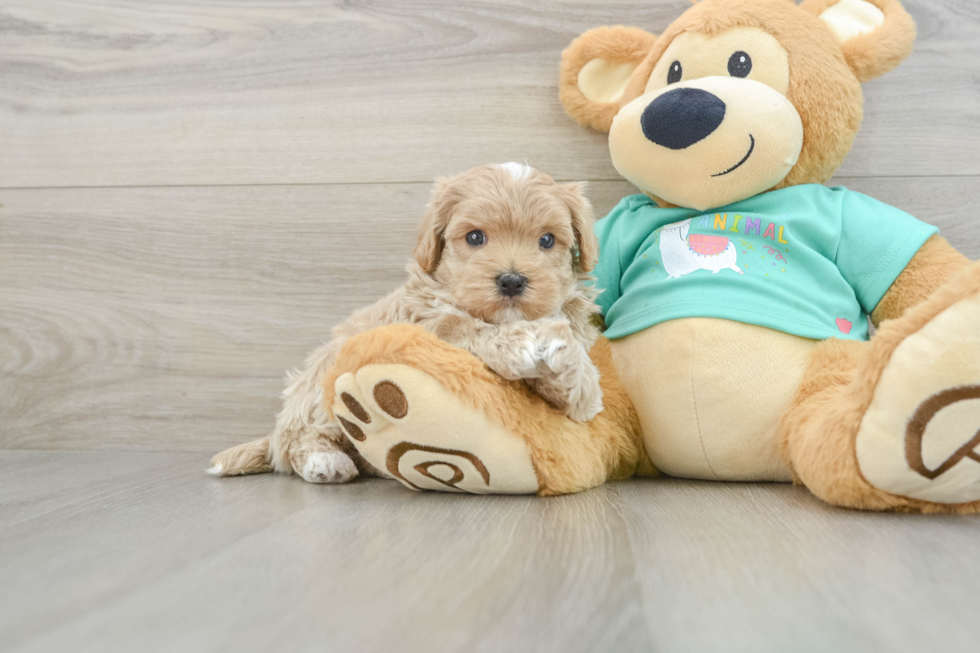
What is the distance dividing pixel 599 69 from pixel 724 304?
1.61ft

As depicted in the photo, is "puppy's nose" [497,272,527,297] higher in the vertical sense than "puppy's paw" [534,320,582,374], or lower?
higher

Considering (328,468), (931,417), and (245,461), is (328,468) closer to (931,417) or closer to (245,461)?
(245,461)

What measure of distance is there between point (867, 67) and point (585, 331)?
578 mm

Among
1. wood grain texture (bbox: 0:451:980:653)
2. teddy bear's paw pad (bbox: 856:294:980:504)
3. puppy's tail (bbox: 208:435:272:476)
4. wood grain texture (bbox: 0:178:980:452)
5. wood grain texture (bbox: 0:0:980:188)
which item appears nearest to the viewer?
wood grain texture (bbox: 0:451:980:653)

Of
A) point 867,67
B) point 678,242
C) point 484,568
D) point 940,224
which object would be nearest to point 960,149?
point 940,224

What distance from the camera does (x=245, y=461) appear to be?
3.59 feet

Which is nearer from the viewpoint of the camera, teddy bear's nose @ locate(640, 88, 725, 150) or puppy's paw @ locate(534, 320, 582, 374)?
puppy's paw @ locate(534, 320, 582, 374)

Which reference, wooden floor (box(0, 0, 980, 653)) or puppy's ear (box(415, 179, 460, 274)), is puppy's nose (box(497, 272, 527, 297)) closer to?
puppy's ear (box(415, 179, 460, 274))

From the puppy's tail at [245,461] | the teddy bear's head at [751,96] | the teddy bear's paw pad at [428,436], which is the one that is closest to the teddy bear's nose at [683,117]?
the teddy bear's head at [751,96]

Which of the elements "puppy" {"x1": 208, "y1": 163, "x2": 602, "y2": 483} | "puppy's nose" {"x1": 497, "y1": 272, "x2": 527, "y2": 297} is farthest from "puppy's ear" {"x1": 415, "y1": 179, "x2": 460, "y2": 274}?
"puppy's nose" {"x1": 497, "y1": 272, "x2": 527, "y2": 297}

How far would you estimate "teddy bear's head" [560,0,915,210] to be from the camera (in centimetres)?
94

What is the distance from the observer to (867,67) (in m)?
1.01

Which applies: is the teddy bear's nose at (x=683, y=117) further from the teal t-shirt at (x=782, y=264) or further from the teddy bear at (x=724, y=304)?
the teal t-shirt at (x=782, y=264)

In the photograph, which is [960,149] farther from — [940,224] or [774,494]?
[774,494]
